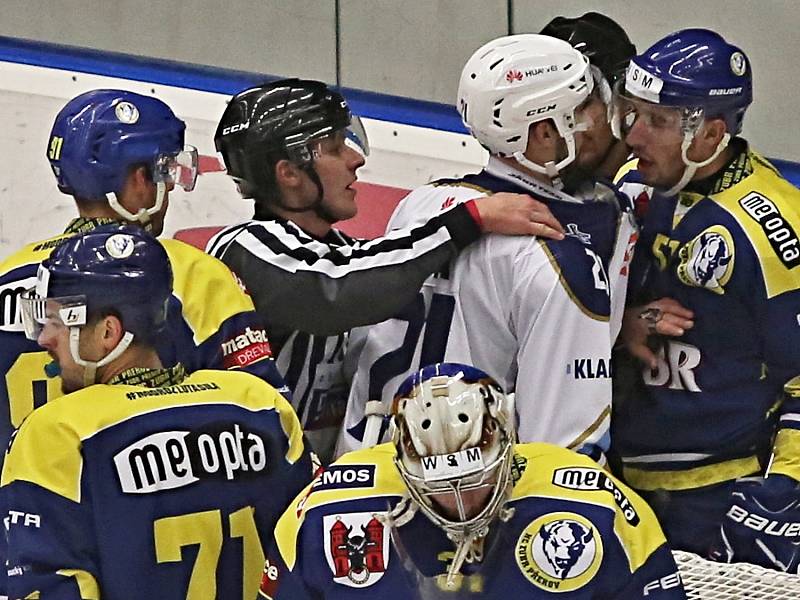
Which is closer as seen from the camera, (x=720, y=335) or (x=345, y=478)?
(x=345, y=478)

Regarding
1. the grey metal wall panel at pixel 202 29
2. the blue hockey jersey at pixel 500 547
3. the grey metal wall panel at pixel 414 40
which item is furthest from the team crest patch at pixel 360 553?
the grey metal wall panel at pixel 414 40

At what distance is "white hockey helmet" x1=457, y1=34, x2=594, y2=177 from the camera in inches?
127

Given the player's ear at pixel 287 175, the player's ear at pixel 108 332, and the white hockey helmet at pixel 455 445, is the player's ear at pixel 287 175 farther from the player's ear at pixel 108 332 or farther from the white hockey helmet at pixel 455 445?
the white hockey helmet at pixel 455 445

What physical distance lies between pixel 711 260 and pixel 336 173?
0.67 meters

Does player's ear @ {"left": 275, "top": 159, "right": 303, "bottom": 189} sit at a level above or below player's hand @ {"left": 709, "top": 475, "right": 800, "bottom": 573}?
above

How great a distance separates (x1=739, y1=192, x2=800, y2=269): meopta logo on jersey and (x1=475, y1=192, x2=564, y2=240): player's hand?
0.33 meters

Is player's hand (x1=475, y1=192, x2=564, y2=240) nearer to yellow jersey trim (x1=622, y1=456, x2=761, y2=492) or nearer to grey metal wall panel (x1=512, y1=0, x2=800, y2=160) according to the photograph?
yellow jersey trim (x1=622, y1=456, x2=761, y2=492)

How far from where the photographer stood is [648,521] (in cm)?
265

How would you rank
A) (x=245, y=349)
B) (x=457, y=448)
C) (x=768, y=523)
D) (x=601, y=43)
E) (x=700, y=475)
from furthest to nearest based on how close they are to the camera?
1. (x=601, y=43)
2. (x=700, y=475)
3. (x=768, y=523)
4. (x=245, y=349)
5. (x=457, y=448)

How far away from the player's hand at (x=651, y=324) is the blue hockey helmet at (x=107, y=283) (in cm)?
90

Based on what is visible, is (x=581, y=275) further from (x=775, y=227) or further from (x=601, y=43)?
(x=601, y=43)

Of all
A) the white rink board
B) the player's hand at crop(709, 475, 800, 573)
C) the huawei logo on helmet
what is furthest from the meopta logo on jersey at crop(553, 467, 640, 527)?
Result: the white rink board

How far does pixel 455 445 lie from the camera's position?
2512 mm

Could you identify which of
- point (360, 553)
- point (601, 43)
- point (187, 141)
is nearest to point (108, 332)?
point (360, 553)
